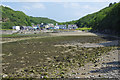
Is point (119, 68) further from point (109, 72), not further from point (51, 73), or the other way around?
point (51, 73)

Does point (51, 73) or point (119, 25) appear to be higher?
point (119, 25)

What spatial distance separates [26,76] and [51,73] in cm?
196

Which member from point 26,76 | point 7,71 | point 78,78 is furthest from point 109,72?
point 7,71

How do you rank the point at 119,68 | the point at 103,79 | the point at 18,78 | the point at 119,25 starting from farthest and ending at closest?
the point at 119,25 < the point at 119,68 < the point at 18,78 < the point at 103,79

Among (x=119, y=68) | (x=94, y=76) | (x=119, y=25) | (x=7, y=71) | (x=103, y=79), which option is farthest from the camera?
(x=119, y=25)

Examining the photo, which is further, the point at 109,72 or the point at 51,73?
the point at 51,73

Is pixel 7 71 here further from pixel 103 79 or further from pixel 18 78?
pixel 103 79

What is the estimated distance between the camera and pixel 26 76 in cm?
1025

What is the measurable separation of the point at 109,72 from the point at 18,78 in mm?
6824

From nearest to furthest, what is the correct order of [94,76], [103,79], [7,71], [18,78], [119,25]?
[103,79], [94,76], [18,78], [7,71], [119,25]

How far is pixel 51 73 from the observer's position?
35.1 feet

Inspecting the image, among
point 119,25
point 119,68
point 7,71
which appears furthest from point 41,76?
point 119,25

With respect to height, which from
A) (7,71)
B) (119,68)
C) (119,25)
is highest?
(119,25)

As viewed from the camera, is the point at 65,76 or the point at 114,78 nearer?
the point at 114,78
